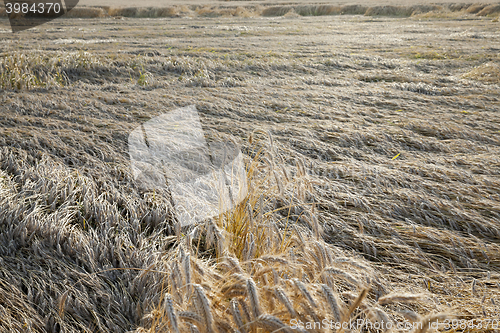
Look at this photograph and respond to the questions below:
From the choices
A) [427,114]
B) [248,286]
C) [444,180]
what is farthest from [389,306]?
[427,114]

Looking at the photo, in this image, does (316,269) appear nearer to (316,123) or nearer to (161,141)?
(161,141)

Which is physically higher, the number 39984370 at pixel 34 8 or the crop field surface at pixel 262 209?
the number 39984370 at pixel 34 8

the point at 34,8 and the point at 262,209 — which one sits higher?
the point at 34,8

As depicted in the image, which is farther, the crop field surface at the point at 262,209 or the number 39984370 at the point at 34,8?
the number 39984370 at the point at 34,8

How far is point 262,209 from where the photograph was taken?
1.85 metres

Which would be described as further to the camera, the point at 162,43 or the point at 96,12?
the point at 96,12

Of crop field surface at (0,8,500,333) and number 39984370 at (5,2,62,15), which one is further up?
number 39984370 at (5,2,62,15)

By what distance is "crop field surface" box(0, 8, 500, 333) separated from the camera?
1352 millimetres

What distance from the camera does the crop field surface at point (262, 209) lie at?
135 centimetres

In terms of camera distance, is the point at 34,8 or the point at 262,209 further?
the point at 34,8

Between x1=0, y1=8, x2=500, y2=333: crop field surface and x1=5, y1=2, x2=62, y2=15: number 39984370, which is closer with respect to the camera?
x1=0, y1=8, x2=500, y2=333: crop field surface

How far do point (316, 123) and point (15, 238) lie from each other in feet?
11.6

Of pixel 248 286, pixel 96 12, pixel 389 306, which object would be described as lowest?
pixel 389 306

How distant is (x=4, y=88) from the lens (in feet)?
18.1
